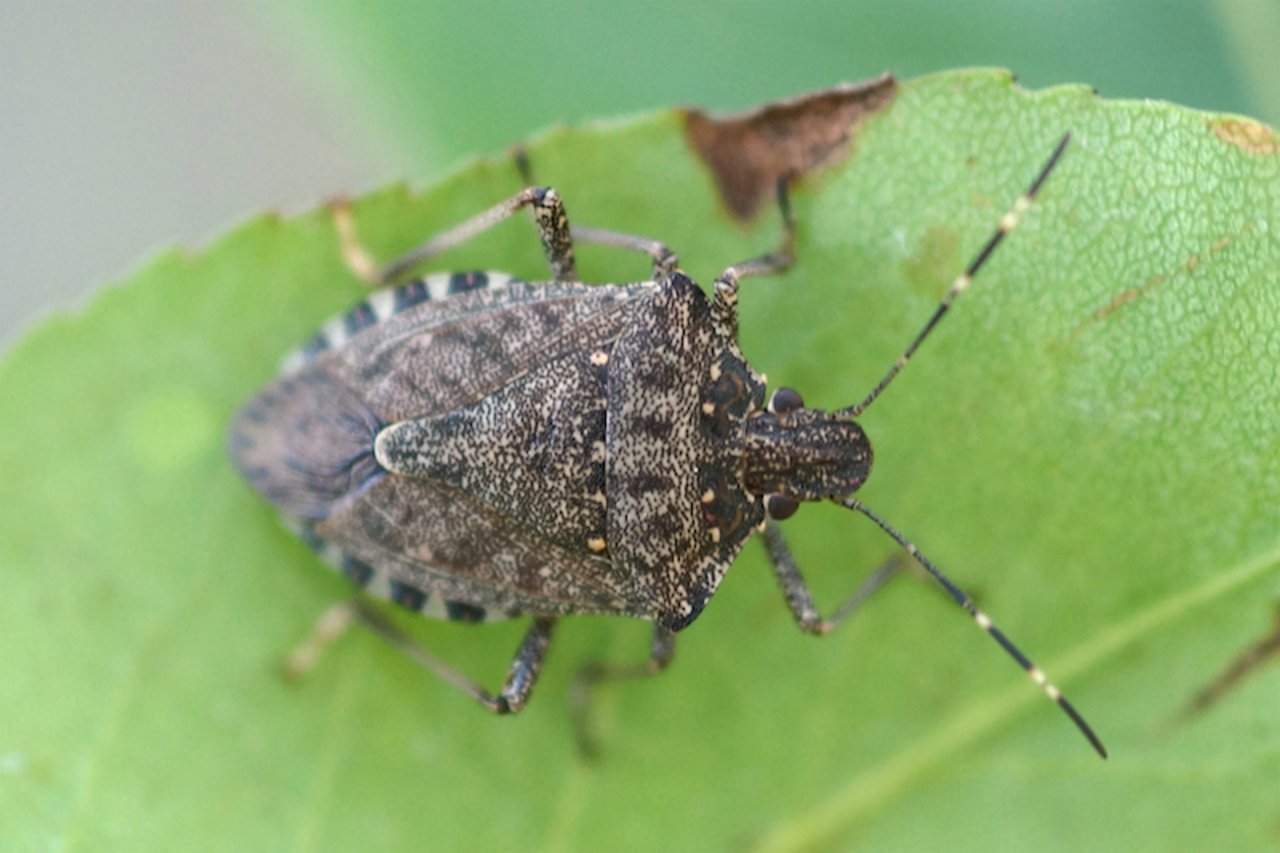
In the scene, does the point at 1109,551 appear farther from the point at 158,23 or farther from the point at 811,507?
the point at 158,23

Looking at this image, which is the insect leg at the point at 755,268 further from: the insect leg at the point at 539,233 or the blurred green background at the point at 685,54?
the blurred green background at the point at 685,54

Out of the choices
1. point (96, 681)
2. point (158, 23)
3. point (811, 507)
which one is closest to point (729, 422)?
point (811, 507)

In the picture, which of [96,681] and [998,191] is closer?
[998,191]

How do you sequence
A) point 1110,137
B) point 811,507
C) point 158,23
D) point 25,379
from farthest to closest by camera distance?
point 158,23, point 811,507, point 25,379, point 1110,137

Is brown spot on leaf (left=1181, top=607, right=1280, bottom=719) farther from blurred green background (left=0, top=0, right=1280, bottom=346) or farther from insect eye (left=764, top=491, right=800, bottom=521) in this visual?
blurred green background (left=0, top=0, right=1280, bottom=346)

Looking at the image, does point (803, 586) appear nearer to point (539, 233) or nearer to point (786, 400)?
point (786, 400)

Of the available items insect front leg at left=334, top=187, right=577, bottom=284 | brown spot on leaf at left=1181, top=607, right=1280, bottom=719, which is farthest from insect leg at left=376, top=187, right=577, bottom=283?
brown spot on leaf at left=1181, top=607, right=1280, bottom=719

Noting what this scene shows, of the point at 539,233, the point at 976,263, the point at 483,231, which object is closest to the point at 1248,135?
the point at 976,263
